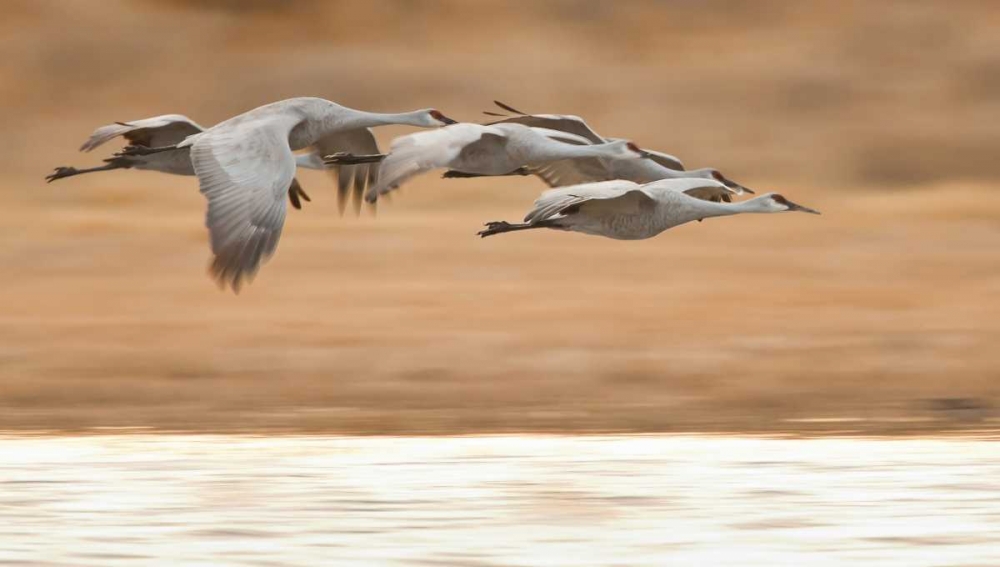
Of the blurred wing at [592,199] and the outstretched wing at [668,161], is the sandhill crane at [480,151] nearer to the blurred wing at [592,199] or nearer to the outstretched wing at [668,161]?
the blurred wing at [592,199]

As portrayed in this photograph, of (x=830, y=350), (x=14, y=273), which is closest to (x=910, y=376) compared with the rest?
(x=830, y=350)

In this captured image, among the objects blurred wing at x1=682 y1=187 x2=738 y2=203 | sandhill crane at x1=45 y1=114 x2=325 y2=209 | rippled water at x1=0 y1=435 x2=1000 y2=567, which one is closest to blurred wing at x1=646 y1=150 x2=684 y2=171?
blurred wing at x1=682 y1=187 x2=738 y2=203

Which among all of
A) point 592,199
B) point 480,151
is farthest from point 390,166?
point 592,199

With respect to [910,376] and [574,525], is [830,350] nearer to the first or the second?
[910,376]

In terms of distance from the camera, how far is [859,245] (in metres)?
22.4

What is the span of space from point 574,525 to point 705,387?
202 inches

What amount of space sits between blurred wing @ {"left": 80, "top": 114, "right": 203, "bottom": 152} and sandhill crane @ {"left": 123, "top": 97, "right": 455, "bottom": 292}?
7.6 inches

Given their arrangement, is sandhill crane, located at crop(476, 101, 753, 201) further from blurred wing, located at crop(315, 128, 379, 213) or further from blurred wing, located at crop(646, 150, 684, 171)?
blurred wing, located at crop(315, 128, 379, 213)

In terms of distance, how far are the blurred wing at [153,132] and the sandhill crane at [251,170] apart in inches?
7.6

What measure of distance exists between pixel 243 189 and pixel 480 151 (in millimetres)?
1318

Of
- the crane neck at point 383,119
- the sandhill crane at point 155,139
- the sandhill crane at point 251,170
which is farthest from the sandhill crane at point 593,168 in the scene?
the sandhill crane at point 155,139

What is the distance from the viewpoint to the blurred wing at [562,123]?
12109 millimetres

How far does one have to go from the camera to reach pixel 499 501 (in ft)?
38.4

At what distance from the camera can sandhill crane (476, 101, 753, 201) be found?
1190cm
